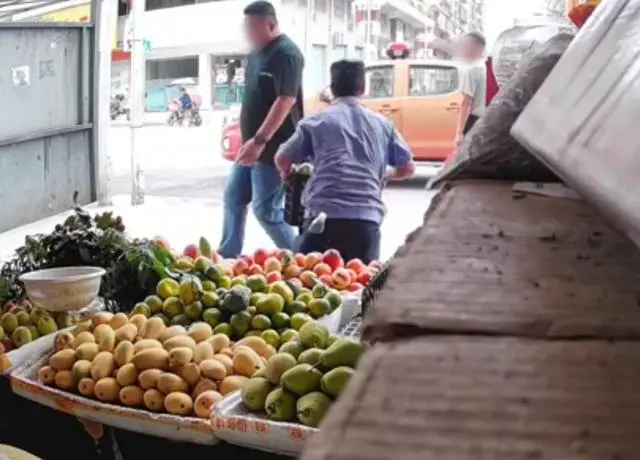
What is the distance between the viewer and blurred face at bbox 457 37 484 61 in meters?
6.70

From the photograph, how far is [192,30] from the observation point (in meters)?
25.9

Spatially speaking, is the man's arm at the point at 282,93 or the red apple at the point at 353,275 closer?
the red apple at the point at 353,275

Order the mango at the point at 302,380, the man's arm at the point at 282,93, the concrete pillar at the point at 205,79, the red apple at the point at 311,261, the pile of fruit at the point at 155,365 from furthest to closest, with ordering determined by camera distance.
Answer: the concrete pillar at the point at 205,79
the man's arm at the point at 282,93
the red apple at the point at 311,261
the pile of fruit at the point at 155,365
the mango at the point at 302,380

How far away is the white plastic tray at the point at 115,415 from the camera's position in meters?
2.49

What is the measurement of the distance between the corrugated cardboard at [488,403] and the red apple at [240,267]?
10.4 feet

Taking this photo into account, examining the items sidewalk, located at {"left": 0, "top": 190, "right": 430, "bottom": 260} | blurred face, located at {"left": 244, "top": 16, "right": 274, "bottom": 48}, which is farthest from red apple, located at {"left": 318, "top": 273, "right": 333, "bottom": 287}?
sidewalk, located at {"left": 0, "top": 190, "right": 430, "bottom": 260}

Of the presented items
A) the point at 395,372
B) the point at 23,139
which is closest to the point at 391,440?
the point at 395,372

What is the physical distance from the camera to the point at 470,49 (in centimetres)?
669

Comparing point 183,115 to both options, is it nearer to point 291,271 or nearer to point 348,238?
point 348,238

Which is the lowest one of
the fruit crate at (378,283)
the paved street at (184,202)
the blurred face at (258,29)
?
the paved street at (184,202)

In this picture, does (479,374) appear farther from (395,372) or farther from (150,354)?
(150,354)

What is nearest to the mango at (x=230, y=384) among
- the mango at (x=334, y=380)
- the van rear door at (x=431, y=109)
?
the mango at (x=334, y=380)

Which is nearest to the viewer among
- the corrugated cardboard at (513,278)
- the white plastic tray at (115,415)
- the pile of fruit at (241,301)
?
the corrugated cardboard at (513,278)

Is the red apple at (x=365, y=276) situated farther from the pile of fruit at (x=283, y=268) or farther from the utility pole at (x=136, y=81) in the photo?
the utility pole at (x=136, y=81)
